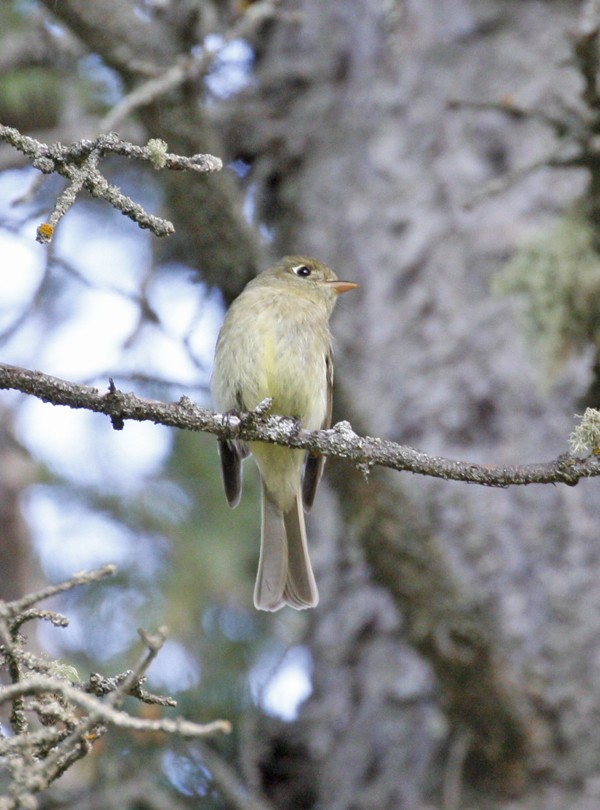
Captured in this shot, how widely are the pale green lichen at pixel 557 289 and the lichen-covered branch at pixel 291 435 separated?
221cm

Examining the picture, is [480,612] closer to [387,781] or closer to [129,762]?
[387,781]

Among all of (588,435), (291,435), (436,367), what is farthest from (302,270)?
(588,435)

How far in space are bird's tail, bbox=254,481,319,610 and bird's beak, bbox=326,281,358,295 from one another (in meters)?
0.94

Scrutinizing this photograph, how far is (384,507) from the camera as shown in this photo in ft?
13.2

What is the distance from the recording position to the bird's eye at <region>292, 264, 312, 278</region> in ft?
17.4

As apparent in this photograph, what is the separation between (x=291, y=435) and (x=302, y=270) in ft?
9.09

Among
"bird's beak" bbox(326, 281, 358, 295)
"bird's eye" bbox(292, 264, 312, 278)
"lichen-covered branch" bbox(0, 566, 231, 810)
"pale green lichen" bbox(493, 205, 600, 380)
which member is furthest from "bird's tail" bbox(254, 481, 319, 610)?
"lichen-covered branch" bbox(0, 566, 231, 810)

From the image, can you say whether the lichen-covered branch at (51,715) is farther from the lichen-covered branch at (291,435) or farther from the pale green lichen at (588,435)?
the pale green lichen at (588,435)

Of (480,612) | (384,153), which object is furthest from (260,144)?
(480,612)

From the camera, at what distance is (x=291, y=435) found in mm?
2654

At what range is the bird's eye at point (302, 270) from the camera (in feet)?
17.4

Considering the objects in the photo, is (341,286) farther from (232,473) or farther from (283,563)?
(283,563)

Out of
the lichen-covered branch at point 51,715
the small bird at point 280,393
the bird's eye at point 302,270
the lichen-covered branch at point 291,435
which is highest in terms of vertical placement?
the bird's eye at point 302,270

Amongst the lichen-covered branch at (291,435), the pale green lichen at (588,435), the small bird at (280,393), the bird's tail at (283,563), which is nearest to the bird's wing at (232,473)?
the small bird at (280,393)
